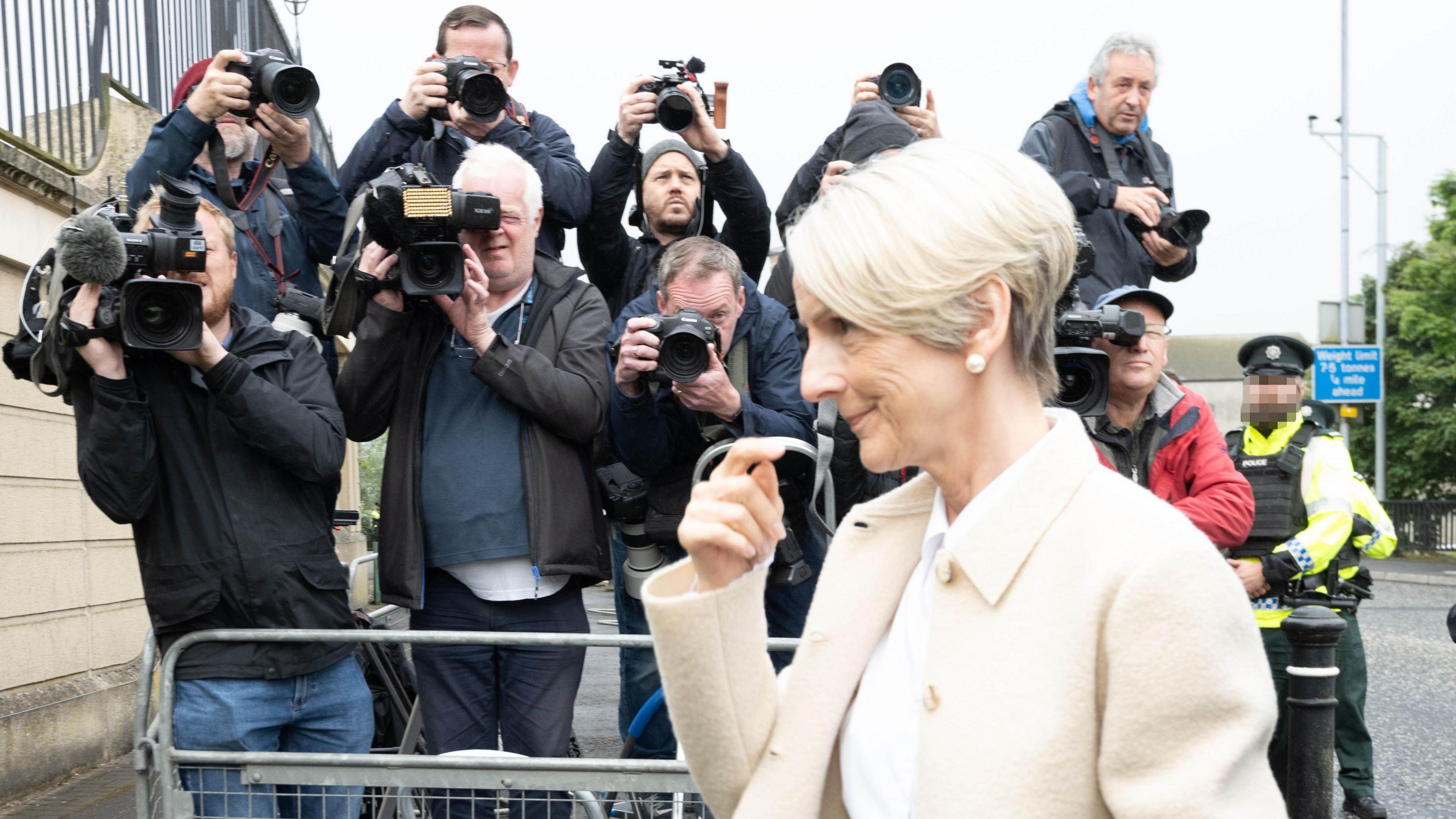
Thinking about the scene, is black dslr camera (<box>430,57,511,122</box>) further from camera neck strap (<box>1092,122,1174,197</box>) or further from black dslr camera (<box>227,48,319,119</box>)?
camera neck strap (<box>1092,122,1174,197</box>)

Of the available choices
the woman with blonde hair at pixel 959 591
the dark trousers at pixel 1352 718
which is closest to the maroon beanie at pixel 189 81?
the woman with blonde hair at pixel 959 591

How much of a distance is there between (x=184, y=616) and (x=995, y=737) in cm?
242

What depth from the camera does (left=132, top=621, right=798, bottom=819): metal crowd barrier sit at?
119 inches

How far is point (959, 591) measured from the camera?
5.40ft

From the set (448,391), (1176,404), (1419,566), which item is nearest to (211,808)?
(448,391)

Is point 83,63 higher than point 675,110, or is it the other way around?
point 83,63

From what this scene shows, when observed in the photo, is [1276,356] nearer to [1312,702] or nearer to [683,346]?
[1312,702]

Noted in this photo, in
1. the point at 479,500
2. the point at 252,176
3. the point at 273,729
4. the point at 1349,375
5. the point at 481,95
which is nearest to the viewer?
the point at 273,729

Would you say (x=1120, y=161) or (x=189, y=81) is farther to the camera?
(x=1120, y=161)

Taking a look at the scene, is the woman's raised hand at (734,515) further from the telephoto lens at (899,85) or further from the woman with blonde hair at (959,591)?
the telephoto lens at (899,85)

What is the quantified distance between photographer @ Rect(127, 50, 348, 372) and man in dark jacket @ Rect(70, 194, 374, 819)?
48 centimetres

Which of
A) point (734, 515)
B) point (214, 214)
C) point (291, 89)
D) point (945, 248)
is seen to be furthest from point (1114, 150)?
point (734, 515)

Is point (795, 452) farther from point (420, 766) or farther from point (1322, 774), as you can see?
point (1322, 774)

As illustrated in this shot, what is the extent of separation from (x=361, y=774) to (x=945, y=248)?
206 cm
